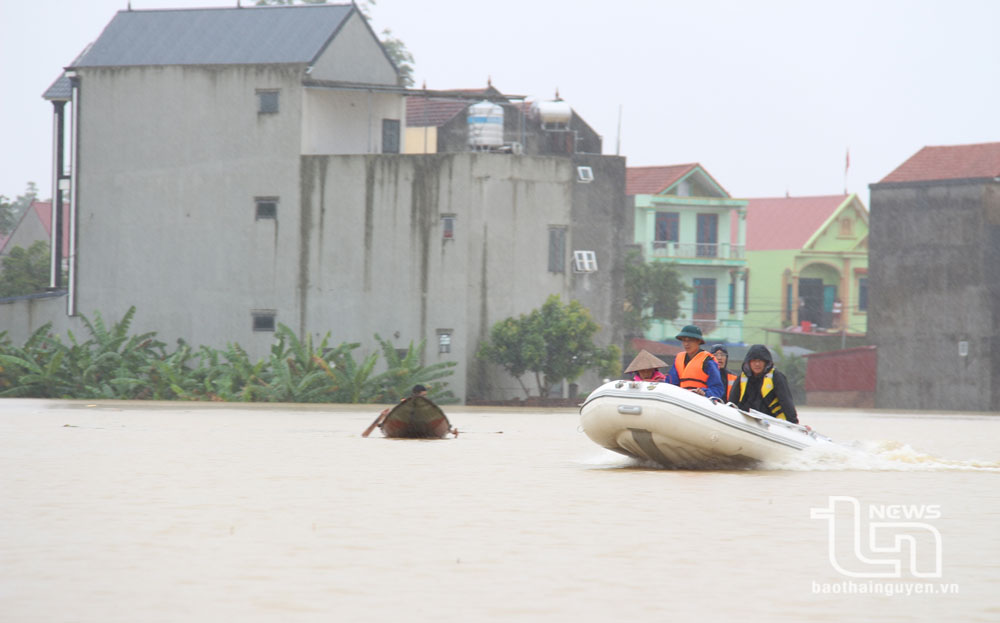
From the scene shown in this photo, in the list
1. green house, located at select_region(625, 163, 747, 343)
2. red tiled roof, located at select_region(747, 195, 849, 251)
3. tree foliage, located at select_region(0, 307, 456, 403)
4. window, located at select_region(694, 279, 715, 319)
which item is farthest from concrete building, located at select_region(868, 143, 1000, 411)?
tree foliage, located at select_region(0, 307, 456, 403)

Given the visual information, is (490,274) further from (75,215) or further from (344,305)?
(75,215)

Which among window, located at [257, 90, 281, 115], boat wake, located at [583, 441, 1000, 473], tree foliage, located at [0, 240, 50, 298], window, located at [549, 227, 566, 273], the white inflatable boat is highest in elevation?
window, located at [257, 90, 281, 115]

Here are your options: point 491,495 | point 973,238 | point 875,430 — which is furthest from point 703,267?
point 491,495

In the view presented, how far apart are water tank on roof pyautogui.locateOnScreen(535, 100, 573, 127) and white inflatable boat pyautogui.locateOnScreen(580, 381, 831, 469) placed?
117ft

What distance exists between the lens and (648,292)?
66188 mm

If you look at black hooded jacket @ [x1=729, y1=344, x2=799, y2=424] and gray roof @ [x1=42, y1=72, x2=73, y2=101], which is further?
gray roof @ [x1=42, y1=72, x2=73, y2=101]

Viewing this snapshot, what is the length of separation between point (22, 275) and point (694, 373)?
42.1m

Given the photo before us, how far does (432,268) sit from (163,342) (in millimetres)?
8462

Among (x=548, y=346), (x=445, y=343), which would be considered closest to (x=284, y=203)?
(x=445, y=343)

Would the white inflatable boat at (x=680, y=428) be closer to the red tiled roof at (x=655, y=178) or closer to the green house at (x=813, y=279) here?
the red tiled roof at (x=655, y=178)

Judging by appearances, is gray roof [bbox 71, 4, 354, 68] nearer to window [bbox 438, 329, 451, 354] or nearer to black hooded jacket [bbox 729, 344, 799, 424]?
window [bbox 438, 329, 451, 354]

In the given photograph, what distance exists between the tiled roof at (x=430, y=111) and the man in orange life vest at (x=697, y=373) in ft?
127

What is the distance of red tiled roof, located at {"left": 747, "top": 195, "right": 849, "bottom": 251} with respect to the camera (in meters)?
75.8

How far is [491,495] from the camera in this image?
51.3 feet
